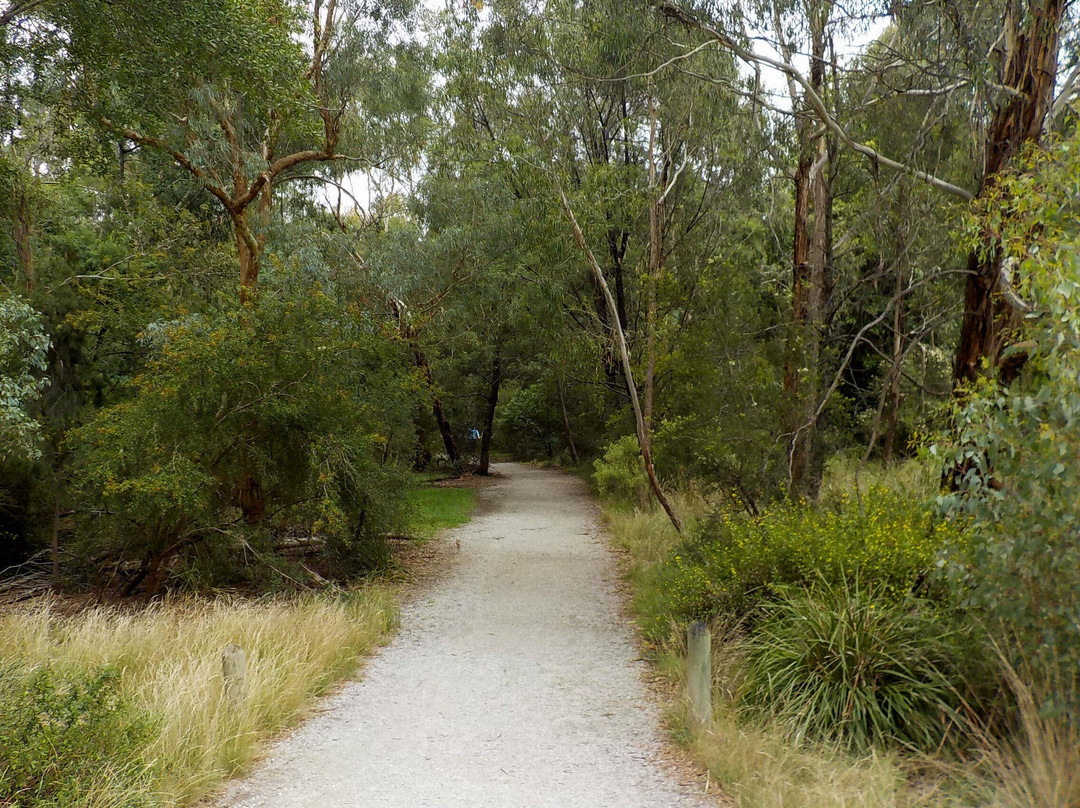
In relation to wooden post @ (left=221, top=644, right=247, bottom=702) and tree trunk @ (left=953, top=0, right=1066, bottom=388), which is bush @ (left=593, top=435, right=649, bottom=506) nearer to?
tree trunk @ (left=953, top=0, right=1066, bottom=388)

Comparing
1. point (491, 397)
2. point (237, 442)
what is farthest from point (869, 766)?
point (491, 397)

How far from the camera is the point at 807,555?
21.0ft

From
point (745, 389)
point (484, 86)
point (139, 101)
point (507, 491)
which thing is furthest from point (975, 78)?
point (507, 491)

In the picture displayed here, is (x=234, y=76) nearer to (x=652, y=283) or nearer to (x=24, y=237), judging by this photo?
(x=24, y=237)

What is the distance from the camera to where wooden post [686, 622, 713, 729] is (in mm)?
5289

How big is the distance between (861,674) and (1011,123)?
6.22m

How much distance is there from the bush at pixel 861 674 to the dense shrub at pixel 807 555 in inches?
13.0

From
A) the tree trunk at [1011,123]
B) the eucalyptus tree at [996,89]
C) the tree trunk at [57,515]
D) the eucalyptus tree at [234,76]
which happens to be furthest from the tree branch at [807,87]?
the tree trunk at [57,515]

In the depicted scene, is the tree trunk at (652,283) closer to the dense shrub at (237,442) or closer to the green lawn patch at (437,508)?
the green lawn patch at (437,508)

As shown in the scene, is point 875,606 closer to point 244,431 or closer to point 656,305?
point 244,431

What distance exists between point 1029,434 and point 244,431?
25.4ft

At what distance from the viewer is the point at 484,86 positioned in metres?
16.2

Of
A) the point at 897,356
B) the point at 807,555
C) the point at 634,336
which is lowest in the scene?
the point at 807,555

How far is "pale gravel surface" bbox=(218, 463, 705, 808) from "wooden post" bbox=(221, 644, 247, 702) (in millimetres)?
471
